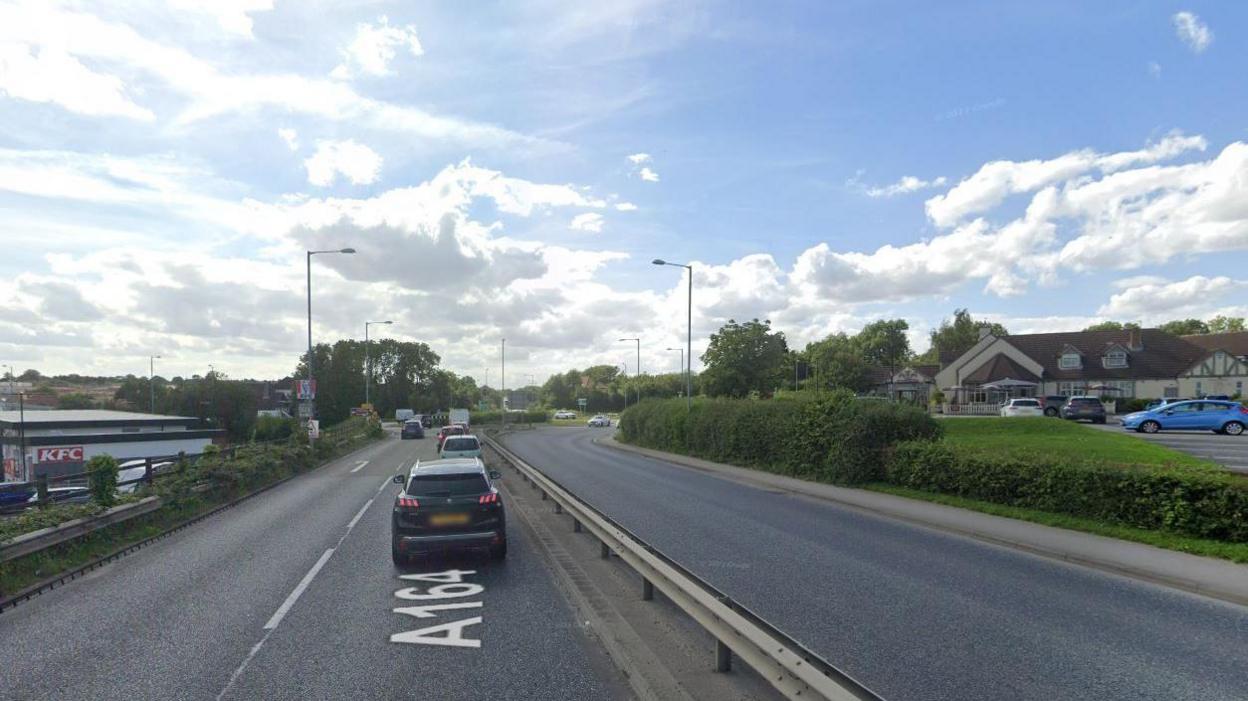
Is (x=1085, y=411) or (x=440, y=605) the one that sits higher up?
(x=1085, y=411)

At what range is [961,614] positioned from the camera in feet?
27.3

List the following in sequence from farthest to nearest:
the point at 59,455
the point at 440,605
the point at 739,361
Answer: the point at 739,361
the point at 59,455
the point at 440,605

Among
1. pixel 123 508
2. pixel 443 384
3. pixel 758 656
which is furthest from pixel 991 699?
pixel 443 384

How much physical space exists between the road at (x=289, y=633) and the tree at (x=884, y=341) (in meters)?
117

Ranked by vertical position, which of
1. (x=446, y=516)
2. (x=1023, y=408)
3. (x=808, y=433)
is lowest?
(x=446, y=516)

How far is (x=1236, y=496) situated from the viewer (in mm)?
11461

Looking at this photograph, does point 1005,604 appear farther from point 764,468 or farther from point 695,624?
point 764,468

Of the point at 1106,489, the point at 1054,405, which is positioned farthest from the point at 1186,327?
the point at 1106,489

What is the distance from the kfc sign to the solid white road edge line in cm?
3604

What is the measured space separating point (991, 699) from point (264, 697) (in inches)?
218

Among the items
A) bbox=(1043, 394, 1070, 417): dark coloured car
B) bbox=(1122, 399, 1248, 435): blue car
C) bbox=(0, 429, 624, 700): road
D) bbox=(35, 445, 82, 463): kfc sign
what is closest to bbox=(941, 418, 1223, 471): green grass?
bbox=(1122, 399, 1248, 435): blue car

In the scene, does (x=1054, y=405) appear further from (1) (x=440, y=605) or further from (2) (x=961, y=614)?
(1) (x=440, y=605)

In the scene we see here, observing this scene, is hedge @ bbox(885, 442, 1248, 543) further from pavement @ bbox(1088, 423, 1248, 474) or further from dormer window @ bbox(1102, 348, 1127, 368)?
dormer window @ bbox(1102, 348, 1127, 368)

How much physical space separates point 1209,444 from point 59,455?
51436 mm
